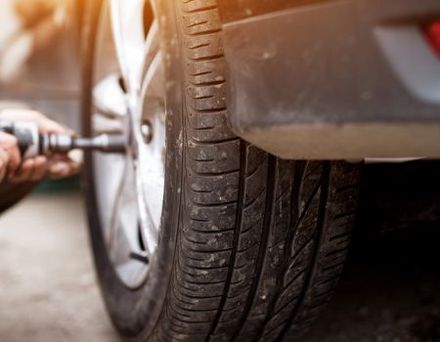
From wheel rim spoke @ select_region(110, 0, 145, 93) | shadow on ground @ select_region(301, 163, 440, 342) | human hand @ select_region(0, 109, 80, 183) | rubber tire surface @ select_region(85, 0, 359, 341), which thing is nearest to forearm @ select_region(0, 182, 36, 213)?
human hand @ select_region(0, 109, 80, 183)

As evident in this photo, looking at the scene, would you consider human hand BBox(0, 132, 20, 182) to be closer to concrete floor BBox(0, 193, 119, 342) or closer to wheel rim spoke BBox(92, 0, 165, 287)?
wheel rim spoke BBox(92, 0, 165, 287)

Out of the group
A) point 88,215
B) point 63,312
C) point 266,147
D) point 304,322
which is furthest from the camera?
point 88,215

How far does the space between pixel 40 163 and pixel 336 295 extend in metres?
0.81

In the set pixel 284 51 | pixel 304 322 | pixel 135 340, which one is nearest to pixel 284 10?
pixel 284 51

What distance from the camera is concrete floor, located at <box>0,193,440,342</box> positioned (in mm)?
1601

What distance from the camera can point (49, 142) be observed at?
1.71 meters

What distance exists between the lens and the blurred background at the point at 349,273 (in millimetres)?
1348

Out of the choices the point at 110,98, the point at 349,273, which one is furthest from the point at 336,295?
the point at 110,98

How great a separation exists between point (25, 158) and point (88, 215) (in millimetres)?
362

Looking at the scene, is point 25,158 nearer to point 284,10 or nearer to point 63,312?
point 63,312

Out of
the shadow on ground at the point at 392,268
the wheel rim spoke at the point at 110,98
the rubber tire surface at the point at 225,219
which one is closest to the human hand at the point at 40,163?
the wheel rim spoke at the point at 110,98

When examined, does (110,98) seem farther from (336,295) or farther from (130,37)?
(336,295)

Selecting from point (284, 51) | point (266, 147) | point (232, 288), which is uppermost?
point (284, 51)

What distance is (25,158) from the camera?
1.65 metres
